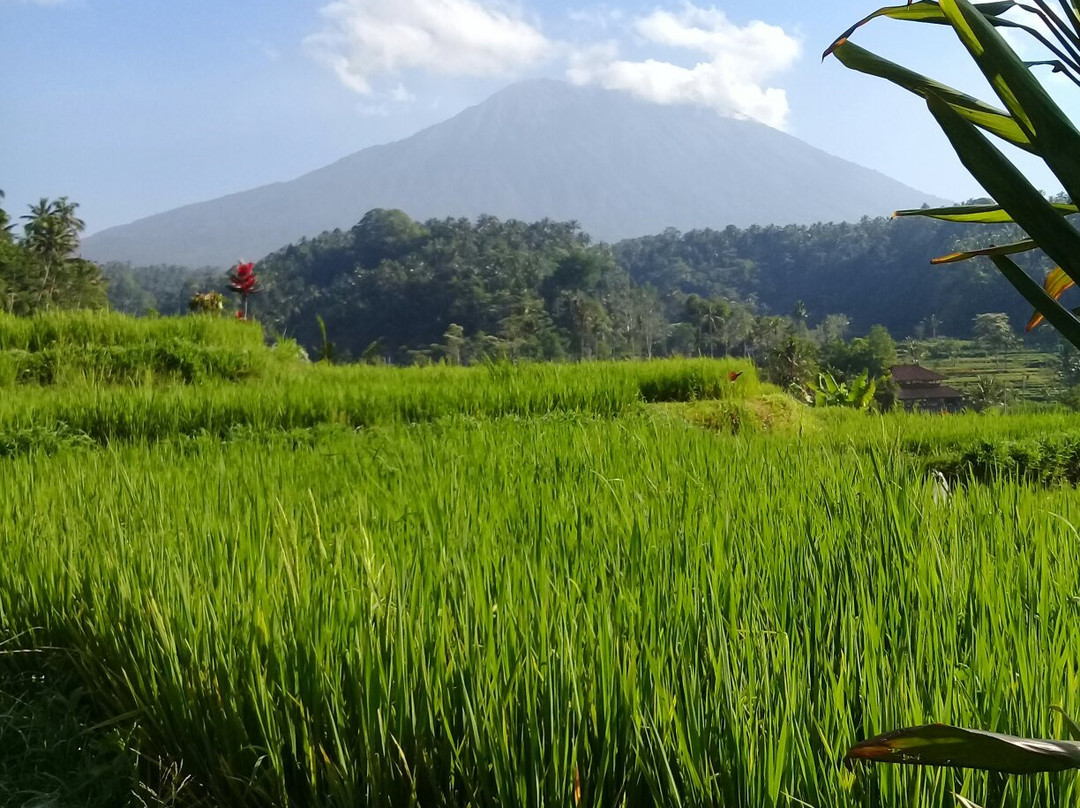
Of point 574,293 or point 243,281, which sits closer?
point 243,281

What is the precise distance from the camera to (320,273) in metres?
59.1

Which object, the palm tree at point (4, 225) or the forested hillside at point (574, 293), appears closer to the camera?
the palm tree at point (4, 225)

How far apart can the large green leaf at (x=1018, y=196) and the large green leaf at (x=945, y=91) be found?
0.51ft

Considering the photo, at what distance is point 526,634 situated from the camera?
108 centimetres

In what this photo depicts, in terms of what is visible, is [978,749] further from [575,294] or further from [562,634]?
[575,294]

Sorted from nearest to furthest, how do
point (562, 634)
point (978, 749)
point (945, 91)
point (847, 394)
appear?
point (978, 749), point (945, 91), point (562, 634), point (847, 394)

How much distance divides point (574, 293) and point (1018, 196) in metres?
54.8

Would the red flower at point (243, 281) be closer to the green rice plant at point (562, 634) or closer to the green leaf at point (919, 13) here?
the green rice plant at point (562, 634)

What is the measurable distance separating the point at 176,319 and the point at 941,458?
5.97 meters

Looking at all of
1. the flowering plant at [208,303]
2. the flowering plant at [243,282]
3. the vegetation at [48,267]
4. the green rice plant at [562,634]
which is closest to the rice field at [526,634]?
the green rice plant at [562,634]

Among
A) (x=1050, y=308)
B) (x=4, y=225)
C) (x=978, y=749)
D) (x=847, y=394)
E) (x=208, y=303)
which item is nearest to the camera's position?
(x=978, y=749)

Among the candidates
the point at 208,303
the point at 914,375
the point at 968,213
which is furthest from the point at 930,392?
the point at 968,213

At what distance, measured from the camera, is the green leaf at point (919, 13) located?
2.53 ft

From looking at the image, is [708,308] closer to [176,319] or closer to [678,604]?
[176,319]
